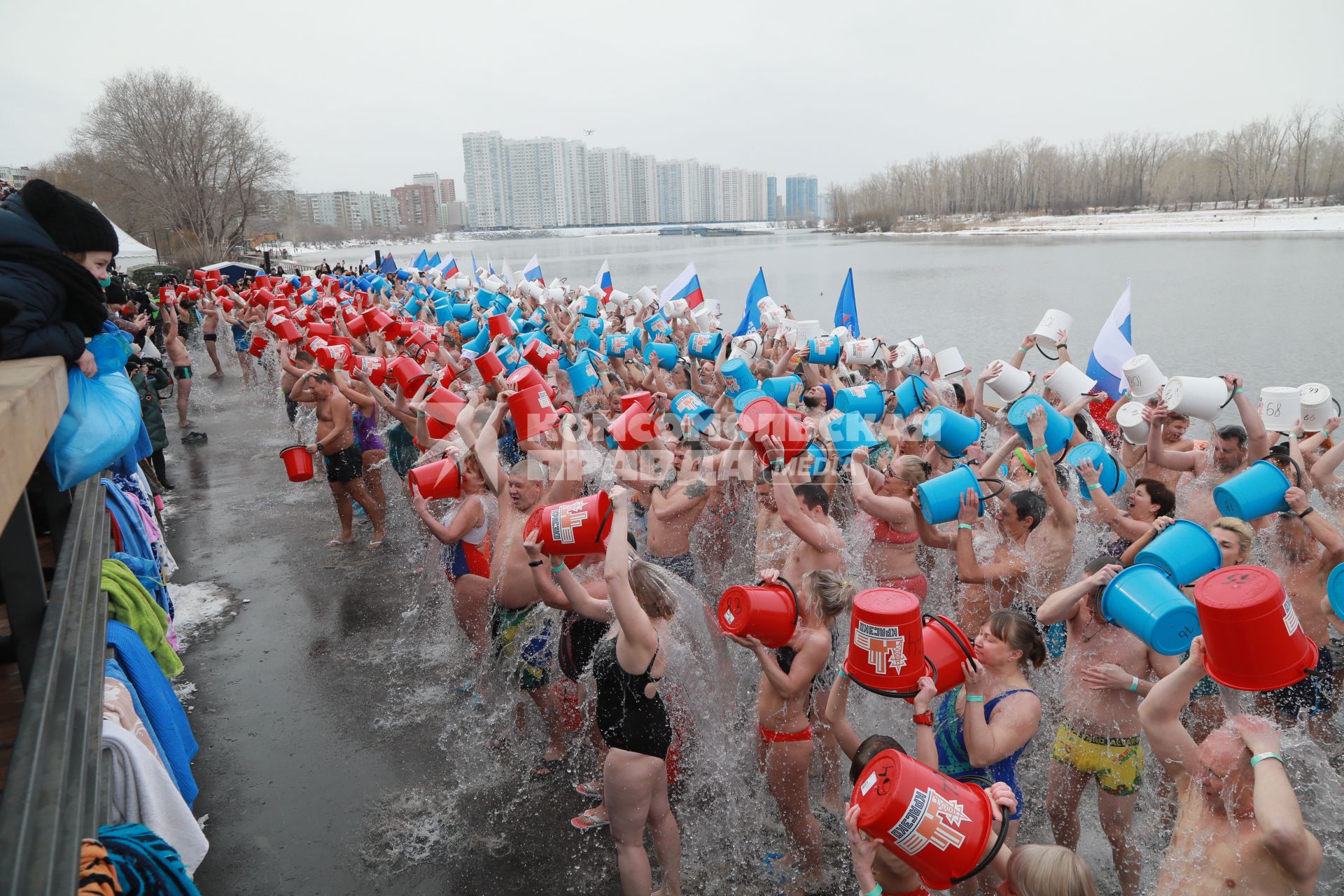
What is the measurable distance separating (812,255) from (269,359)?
151ft

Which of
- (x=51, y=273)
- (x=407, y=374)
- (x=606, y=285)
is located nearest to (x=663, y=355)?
(x=407, y=374)

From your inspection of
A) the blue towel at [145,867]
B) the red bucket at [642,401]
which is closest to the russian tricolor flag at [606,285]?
the red bucket at [642,401]

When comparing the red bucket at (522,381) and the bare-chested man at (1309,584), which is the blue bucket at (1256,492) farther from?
the red bucket at (522,381)

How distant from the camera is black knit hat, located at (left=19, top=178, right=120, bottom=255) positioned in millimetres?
2547

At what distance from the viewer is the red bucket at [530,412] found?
15.1 ft

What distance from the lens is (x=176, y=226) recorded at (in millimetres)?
50438

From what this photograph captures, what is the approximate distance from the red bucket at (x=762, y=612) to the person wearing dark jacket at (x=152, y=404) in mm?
7579

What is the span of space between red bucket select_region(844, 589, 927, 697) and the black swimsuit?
843 mm

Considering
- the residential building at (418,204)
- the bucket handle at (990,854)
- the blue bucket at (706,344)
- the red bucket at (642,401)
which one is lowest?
the bucket handle at (990,854)

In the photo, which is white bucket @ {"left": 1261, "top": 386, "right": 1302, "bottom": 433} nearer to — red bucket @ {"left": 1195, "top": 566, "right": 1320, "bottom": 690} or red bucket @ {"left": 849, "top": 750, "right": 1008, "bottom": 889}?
red bucket @ {"left": 1195, "top": 566, "right": 1320, "bottom": 690}

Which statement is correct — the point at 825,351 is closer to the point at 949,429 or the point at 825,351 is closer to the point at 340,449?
the point at 949,429

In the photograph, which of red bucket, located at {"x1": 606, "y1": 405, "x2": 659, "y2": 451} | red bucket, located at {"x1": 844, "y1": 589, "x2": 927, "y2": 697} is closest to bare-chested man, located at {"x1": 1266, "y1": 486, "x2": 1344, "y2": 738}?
red bucket, located at {"x1": 844, "y1": 589, "x2": 927, "y2": 697}

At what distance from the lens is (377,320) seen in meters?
11.3

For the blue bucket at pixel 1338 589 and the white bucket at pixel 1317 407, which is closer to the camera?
the blue bucket at pixel 1338 589
